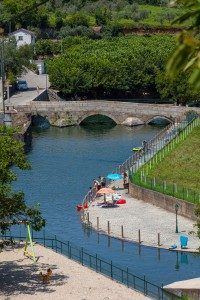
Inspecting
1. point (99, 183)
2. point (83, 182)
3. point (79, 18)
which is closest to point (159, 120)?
point (83, 182)

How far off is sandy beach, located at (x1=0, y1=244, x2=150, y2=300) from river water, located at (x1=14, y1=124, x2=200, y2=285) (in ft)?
11.8

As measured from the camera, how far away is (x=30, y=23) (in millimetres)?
174250

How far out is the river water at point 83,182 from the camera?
5619cm

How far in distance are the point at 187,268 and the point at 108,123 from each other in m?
66.7

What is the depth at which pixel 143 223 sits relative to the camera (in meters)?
64.8

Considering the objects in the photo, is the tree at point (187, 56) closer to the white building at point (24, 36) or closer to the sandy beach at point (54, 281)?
the sandy beach at point (54, 281)

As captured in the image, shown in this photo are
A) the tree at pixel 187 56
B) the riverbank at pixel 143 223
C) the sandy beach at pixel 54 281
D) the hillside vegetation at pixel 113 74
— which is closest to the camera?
the tree at pixel 187 56

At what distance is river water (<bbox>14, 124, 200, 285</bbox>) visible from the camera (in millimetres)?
56188

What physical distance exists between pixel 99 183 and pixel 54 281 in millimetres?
27208

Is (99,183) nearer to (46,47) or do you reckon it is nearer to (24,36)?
(46,47)

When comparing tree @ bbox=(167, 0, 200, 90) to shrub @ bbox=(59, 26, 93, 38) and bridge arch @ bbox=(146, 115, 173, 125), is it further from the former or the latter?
shrub @ bbox=(59, 26, 93, 38)

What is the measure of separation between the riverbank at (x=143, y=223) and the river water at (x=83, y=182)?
981 mm

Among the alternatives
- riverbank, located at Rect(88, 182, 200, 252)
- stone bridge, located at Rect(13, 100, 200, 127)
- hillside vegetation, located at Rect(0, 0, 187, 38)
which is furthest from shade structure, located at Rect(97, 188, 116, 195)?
hillside vegetation, located at Rect(0, 0, 187, 38)

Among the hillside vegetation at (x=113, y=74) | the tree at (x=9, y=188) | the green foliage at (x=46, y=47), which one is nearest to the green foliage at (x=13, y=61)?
the hillside vegetation at (x=113, y=74)
